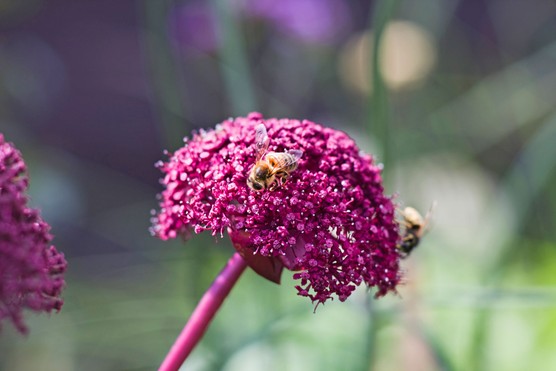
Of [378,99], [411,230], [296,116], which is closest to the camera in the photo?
[411,230]

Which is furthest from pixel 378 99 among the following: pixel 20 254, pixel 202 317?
pixel 20 254

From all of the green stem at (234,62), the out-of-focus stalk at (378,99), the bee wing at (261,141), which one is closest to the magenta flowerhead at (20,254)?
the bee wing at (261,141)

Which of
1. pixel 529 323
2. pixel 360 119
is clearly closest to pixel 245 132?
pixel 529 323

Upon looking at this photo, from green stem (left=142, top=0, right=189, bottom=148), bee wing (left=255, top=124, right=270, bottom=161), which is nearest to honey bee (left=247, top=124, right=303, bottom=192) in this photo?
bee wing (left=255, top=124, right=270, bottom=161)

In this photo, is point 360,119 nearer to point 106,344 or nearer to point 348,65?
point 348,65

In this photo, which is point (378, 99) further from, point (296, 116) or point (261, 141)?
point (296, 116)

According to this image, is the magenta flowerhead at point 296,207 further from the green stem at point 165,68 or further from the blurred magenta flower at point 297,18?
the blurred magenta flower at point 297,18

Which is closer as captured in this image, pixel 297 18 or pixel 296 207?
pixel 296 207
